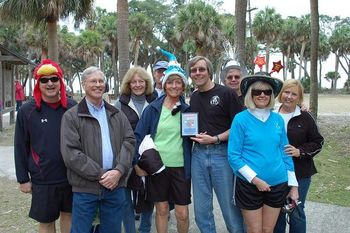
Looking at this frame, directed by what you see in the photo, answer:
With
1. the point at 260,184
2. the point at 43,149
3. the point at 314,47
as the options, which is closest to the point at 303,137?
the point at 260,184

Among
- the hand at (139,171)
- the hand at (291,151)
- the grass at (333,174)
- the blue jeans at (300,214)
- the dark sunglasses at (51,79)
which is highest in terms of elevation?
the dark sunglasses at (51,79)

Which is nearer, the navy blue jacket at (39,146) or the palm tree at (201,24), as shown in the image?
the navy blue jacket at (39,146)

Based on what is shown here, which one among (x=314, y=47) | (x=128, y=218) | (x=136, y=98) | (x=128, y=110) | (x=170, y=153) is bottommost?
(x=128, y=218)

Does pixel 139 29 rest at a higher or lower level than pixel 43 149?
higher

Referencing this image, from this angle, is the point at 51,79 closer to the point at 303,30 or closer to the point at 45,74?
the point at 45,74

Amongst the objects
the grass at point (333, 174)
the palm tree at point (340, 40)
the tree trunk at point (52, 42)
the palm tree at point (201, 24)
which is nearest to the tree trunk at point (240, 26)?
the grass at point (333, 174)

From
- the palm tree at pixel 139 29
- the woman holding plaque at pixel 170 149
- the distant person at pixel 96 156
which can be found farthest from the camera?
the palm tree at pixel 139 29

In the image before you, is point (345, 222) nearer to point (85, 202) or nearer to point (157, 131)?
point (157, 131)

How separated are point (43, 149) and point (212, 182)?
1.67 m

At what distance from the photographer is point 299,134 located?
3.90m

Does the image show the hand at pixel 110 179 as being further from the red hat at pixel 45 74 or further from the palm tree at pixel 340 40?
the palm tree at pixel 340 40

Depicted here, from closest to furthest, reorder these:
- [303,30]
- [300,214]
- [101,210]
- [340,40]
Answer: [101,210], [300,214], [303,30], [340,40]

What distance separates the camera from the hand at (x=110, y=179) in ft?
11.5

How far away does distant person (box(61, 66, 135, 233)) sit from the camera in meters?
3.46
